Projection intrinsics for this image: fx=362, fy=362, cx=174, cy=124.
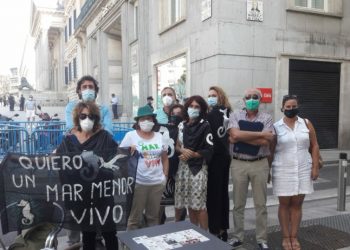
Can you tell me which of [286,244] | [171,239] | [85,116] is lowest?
[286,244]

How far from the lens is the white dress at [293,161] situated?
398 cm

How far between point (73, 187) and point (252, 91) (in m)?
2.17

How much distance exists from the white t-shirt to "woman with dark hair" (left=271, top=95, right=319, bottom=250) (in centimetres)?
132

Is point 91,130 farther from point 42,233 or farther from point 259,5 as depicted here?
point 259,5

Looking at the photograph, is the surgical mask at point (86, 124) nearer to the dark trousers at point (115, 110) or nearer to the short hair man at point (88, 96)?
the short hair man at point (88, 96)

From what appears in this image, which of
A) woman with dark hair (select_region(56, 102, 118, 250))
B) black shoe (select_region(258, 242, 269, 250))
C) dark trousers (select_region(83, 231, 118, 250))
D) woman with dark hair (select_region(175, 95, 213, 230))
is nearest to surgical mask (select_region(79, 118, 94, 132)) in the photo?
woman with dark hair (select_region(56, 102, 118, 250))

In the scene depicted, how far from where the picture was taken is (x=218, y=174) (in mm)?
4219

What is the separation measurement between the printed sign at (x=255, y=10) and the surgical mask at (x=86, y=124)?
8573 mm

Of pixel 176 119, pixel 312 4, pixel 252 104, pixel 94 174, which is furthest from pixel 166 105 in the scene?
pixel 312 4

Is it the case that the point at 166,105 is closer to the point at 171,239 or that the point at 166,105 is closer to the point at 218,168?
the point at 218,168

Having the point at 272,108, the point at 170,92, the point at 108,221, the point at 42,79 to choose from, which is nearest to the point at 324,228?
the point at 170,92

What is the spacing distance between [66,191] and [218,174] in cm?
178

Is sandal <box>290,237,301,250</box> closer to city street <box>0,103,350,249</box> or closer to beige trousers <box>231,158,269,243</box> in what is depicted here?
beige trousers <box>231,158,269,243</box>

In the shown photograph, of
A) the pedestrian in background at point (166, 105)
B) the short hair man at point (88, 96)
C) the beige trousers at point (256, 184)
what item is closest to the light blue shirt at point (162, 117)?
the pedestrian in background at point (166, 105)
